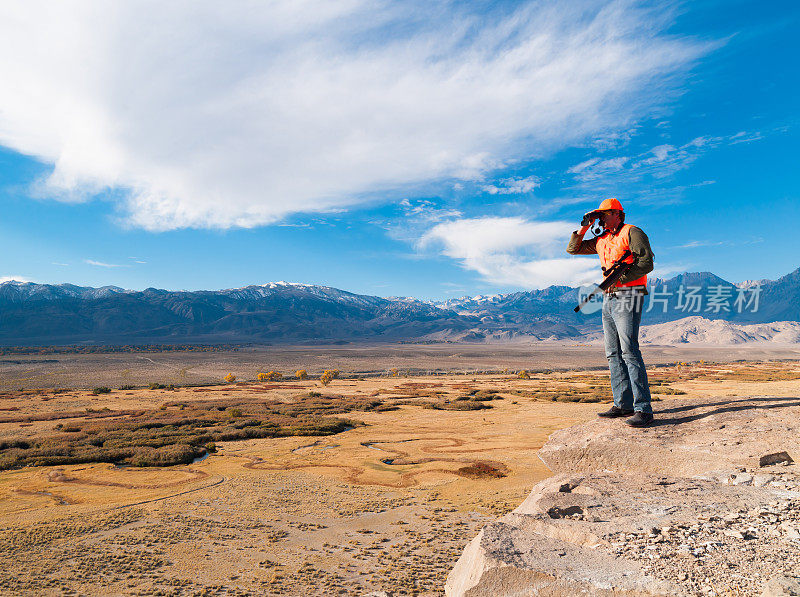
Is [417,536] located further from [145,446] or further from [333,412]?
[333,412]

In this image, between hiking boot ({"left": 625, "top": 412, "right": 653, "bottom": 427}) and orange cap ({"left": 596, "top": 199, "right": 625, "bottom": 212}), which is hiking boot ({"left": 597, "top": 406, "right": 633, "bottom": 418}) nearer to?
hiking boot ({"left": 625, "top": 412, "right": 653, "bottom": 427})

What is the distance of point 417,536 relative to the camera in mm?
7523

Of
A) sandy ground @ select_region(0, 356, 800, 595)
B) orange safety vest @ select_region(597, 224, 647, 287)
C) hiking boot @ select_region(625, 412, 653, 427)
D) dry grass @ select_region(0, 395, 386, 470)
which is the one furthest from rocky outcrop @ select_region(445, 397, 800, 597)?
dry grass @ select_region(0, 395, 386, 470)

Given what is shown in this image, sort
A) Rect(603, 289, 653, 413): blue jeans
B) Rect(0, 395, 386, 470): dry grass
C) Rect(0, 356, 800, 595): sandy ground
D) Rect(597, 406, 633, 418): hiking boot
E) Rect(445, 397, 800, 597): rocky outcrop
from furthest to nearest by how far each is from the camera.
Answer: Rect(0, 395, 386, 470): dry grass, Rect(597, 406, 633, 418): hiking boot, Rect(0, 356, 800, 595): sandy ground, Rect(603, 289, 653, 413): blue jeans, Rect(445, 397, 800, 597): rocky outcrop

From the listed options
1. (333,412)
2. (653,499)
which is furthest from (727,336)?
(653,499)

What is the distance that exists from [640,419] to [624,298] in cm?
173

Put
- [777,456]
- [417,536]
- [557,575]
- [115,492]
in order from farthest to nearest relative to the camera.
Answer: [115,492] → [417,536] → [777,456] → [557,575]

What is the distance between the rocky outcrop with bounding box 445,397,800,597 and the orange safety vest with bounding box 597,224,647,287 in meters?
2.11

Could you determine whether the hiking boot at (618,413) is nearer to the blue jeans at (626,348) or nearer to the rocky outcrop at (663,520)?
the blue jeans at (626,348)

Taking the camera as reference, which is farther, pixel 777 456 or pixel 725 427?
pixel 725 427

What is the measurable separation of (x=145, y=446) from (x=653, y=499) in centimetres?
1733

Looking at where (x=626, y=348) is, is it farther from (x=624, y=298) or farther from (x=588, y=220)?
(x=588, y=220)

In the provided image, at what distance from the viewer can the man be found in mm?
5539

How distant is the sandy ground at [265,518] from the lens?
6180 millimetres
